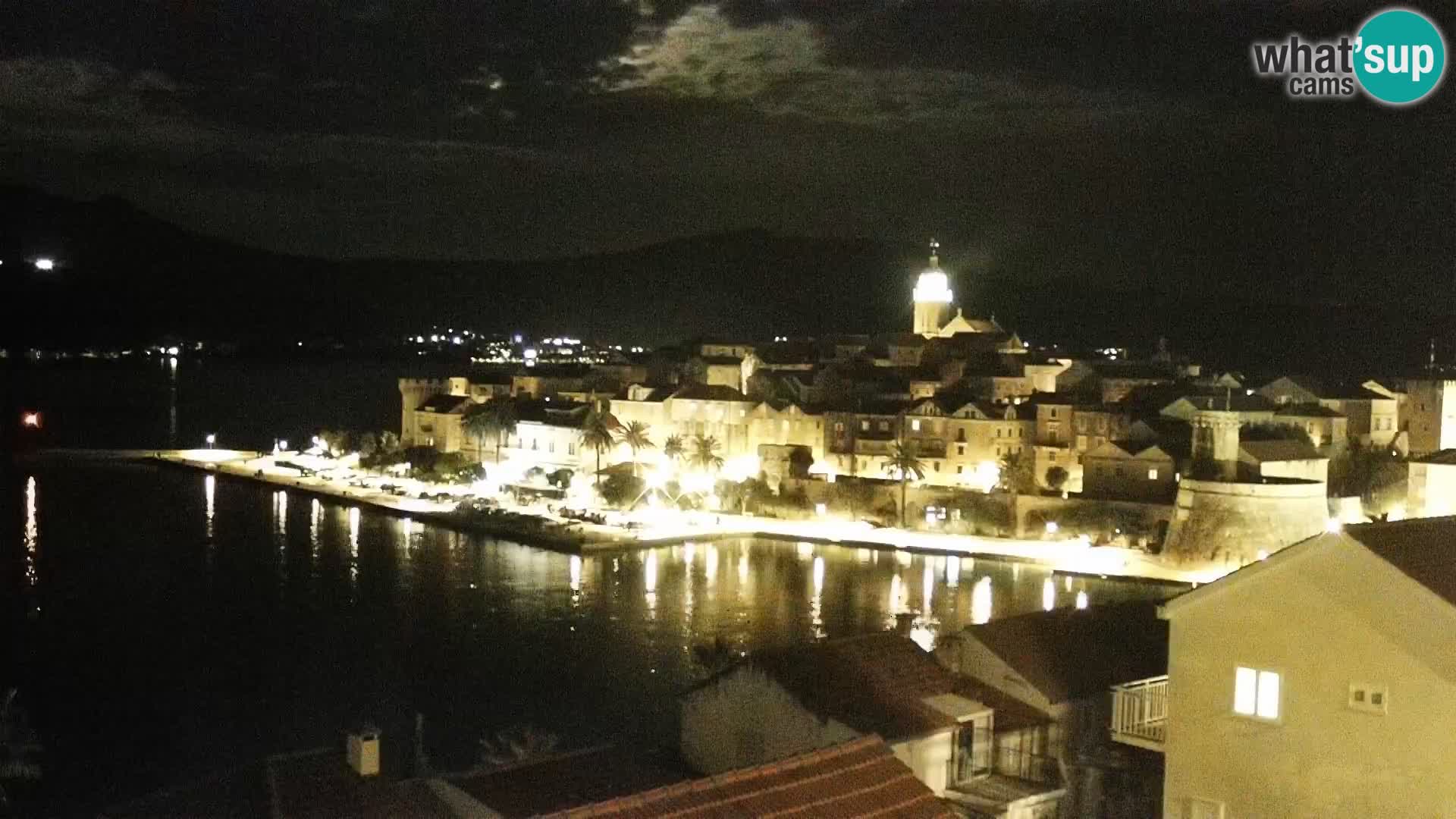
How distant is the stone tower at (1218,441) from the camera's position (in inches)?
798

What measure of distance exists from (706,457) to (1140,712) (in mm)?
23740

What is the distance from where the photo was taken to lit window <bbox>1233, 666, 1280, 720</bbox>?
3.99 metres

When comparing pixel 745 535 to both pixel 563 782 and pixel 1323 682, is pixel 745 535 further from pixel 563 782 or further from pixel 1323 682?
pixel 1323 682

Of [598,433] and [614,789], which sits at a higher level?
[598,433]

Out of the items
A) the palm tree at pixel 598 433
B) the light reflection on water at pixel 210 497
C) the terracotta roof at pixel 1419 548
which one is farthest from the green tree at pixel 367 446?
the terracotta roof at pixel 1419 548

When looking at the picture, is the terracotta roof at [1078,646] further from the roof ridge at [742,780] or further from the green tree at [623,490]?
the green tree at [623,490]

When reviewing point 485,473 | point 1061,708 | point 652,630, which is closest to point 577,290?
point 485,473

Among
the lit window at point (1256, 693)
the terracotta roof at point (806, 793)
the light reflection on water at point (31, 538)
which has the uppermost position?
the lit window at point (1256, 693)

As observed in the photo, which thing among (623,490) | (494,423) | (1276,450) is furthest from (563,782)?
(494,423)

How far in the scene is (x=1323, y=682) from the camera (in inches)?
152

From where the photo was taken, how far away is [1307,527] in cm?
1933

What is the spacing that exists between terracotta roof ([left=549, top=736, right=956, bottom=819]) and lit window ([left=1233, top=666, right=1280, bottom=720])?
1053 mm

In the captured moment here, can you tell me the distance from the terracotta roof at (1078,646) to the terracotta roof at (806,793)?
10.3 feet

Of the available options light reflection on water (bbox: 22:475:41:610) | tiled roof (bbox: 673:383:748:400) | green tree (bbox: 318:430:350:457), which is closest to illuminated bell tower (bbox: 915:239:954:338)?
tiled roof (bbox: 673:383:748:400)
